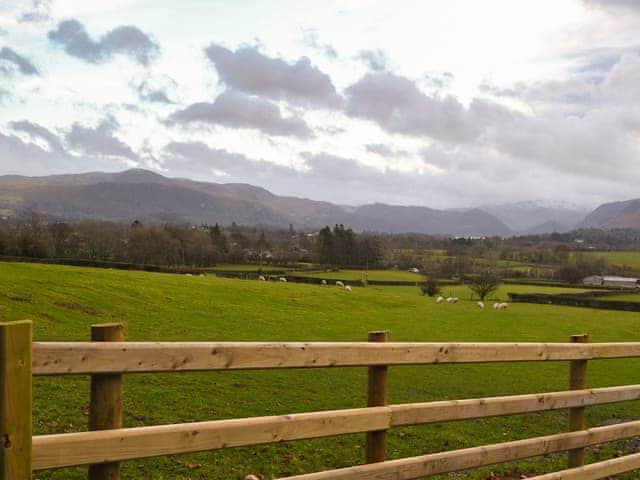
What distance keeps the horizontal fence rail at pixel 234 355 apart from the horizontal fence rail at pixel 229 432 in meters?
0.44

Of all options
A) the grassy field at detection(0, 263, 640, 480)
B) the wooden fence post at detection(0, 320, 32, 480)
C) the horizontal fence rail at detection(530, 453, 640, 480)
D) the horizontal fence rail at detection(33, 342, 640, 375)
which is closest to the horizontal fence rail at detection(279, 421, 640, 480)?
the horizontal fence rail at detection(530, 453, 640, 480)

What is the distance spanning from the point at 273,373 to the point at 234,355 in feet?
43.5

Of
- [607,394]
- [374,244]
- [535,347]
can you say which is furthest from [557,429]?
[374,244]

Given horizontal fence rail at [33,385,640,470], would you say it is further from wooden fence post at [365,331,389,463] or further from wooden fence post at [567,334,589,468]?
wooden fence post at [567,334,589,468]

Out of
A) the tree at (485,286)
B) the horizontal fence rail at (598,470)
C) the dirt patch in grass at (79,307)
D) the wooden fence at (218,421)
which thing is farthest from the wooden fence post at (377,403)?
the tree at (485,286)

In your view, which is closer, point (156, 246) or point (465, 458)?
point (465, 458)

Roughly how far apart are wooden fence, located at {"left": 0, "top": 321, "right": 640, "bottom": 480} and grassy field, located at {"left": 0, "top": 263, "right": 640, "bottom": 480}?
3618 millimetres

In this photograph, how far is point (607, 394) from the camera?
7.45m

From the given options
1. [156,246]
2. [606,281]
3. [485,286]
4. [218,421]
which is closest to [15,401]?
[218,421]

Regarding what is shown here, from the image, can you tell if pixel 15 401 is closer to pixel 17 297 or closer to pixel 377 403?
pixel 377 403

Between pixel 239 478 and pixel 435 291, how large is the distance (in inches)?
2900

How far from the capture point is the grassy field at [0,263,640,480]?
10031 mm

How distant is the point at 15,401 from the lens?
3613mm

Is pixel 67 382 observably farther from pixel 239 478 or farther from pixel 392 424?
pixel 392 424
